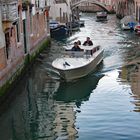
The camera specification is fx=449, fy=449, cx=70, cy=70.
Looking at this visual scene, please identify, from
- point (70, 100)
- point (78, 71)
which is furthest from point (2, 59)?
point (78, 71)

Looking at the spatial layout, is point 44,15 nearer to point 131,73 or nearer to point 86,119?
point 131,73

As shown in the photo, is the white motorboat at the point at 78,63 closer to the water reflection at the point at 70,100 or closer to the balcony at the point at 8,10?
the water reflection at the point at 70,100

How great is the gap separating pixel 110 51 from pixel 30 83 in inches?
306

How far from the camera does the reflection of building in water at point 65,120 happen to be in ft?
32.6

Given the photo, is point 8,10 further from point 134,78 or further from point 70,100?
point 134,78

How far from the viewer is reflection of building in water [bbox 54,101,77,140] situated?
993cm

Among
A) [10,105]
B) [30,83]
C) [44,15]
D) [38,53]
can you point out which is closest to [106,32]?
[44,15]

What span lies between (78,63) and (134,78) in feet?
6.51

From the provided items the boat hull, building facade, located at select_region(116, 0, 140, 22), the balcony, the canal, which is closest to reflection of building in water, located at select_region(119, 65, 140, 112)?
the canal

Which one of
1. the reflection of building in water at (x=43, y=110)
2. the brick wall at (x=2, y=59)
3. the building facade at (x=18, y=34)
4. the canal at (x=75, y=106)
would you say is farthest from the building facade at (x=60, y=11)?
the brick wall at (x=2, y=59)

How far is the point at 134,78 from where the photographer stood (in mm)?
15359

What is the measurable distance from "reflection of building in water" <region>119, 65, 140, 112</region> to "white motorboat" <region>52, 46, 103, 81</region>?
1.15m

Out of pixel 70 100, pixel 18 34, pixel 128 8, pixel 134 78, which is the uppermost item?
pixel 18 34

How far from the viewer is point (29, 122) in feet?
36.0
